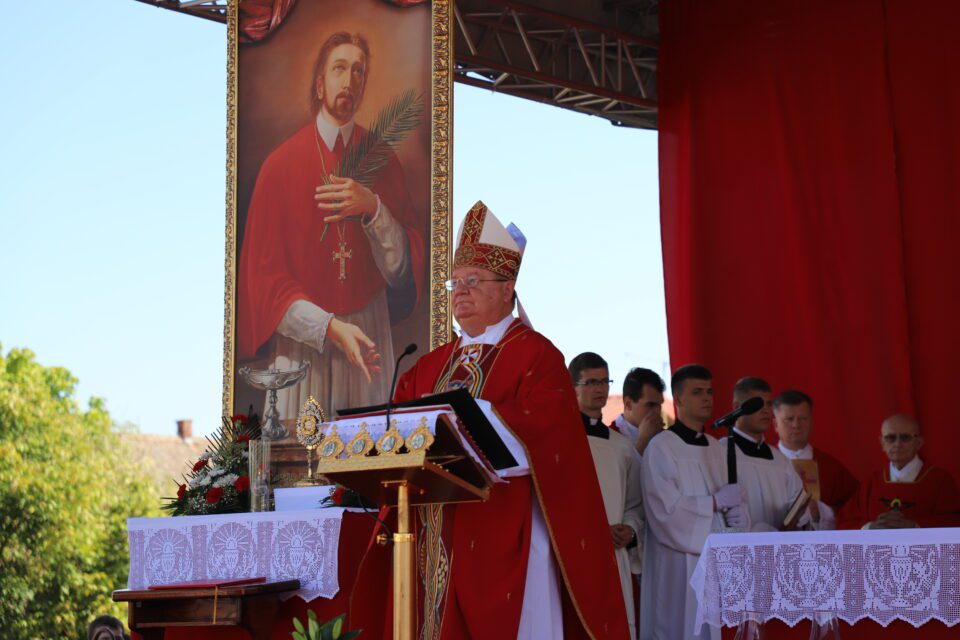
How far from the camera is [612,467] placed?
6.56 metres

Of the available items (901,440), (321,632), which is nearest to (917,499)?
(901,440)

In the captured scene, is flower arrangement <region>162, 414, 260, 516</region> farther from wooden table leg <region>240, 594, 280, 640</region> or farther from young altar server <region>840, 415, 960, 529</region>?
young altar server <region>840, 415, 960, 529</region>

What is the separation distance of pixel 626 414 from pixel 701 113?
451 centimetres

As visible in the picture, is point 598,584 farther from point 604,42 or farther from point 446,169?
point 604,42

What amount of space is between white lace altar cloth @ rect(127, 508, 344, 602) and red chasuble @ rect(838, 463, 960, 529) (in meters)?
3.20

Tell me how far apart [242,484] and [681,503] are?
2.00m

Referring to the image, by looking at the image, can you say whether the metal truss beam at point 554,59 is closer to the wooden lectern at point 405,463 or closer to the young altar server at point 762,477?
the young altar server at point 762,477

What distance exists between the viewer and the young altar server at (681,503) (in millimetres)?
6008

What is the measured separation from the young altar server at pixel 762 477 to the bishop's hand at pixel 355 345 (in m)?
2.07

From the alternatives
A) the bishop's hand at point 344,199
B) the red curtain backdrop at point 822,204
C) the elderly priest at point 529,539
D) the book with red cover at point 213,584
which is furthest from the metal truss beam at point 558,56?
the elderly priest at point 529,539

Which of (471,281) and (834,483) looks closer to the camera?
(471,281)

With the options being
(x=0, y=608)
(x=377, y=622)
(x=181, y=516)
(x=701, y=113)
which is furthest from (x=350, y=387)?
(x=0, y=608)

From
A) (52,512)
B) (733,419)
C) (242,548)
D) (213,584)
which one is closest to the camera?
(213,584)

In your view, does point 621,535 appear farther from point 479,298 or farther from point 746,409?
point 479,298
